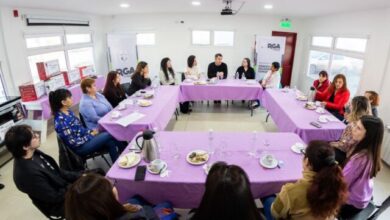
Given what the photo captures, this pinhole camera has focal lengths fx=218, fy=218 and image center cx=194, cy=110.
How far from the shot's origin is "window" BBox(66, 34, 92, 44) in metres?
5.20

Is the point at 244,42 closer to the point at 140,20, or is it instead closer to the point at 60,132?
the point at 140,20

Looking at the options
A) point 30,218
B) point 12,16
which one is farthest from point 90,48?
point 30,218

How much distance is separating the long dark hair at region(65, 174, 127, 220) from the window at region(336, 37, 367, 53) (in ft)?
16.1

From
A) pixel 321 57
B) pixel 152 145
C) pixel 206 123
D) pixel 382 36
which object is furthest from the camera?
pixel 321 57

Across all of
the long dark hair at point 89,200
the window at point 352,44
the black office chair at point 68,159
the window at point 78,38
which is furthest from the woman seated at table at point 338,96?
the window at point 78,38

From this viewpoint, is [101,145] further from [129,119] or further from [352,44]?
[352,44]

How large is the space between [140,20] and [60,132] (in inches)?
197

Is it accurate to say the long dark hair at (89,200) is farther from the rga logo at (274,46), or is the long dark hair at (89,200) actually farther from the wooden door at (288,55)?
the wooden door at (288,55)

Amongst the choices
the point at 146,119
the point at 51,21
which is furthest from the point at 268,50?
the point at 51,21

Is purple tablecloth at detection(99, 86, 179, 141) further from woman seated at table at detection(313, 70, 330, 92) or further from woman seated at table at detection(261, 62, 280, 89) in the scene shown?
woman seated at table at detection(313, 70, 330, 92)

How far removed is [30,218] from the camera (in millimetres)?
2176

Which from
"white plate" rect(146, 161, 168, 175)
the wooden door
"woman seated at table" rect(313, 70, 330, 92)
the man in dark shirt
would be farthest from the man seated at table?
"white plate" rect(146, 161, 168, 175)

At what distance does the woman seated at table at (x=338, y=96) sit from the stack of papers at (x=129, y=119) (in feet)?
8.94

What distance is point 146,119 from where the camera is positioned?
9.23ft
